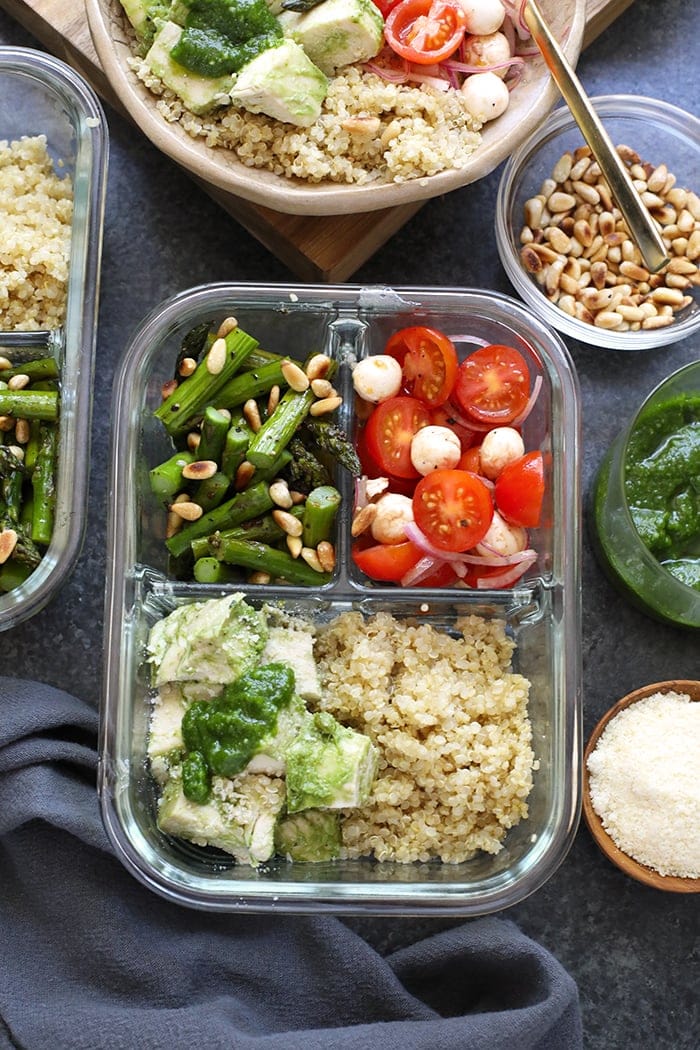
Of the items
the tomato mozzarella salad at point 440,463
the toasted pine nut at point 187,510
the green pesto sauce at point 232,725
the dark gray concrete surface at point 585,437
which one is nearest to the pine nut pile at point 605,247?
the dark gray concrete surface at point 585,437

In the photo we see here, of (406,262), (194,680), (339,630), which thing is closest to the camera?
(194,680)

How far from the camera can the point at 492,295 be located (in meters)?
2.29

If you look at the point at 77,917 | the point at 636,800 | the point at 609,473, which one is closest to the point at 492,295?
the point at 609,473

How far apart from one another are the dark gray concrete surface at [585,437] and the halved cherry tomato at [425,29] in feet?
1.46

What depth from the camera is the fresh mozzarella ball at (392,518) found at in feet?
7.25

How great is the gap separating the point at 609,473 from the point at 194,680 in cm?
100

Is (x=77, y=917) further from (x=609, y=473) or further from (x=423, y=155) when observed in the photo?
(x=423, y=155)

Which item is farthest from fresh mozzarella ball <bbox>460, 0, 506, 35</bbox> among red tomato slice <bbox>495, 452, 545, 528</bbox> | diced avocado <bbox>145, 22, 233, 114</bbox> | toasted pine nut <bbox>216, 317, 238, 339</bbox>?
red tomato slice <bbox>495, 452, 545, 528</bbox>

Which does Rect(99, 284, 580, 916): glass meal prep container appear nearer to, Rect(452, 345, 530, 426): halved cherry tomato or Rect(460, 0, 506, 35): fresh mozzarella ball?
Rect(452, 345, 530, 426): halved cherry tomato

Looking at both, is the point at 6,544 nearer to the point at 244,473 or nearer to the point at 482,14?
the point at 244,473

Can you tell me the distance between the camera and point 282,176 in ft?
7.37

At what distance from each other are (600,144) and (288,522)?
3.25 feet

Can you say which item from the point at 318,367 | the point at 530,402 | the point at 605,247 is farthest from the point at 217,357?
the point at 605,247

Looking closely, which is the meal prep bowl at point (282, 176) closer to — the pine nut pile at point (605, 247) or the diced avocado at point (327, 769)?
the pine nut pile at point (605, 247)
